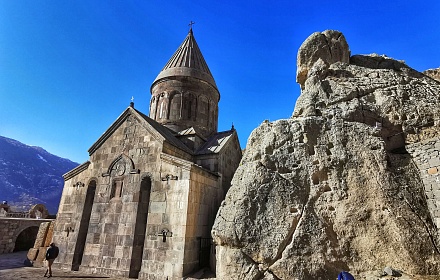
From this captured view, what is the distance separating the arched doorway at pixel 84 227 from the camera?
9.41 m

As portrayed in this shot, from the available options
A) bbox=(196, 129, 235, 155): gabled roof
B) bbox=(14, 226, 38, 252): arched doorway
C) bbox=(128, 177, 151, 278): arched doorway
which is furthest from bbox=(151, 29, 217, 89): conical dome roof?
bbox=(14, 226, 38, 252): arched doorway

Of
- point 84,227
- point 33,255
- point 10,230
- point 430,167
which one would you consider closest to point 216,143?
point 84,227

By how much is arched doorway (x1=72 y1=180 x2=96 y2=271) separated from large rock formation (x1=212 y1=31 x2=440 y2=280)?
6444 mm

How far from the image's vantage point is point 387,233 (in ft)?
16.8

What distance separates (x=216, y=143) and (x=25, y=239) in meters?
14.0

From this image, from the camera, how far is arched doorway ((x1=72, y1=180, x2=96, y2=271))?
9.41 meters

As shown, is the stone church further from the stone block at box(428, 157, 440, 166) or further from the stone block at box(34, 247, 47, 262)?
the stone block at box(428, 157, 440, 166)

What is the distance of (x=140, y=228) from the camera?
343 inches

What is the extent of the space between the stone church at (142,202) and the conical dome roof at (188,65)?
4588 mm

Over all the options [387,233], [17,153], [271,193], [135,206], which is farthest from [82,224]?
[17,153]

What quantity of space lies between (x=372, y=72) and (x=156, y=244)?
8.71 meters

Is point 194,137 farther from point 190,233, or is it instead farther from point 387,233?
point 387,233

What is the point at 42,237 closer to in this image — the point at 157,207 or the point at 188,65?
the point at 157,207

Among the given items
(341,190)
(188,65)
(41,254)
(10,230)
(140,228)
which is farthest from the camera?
(188,65)
